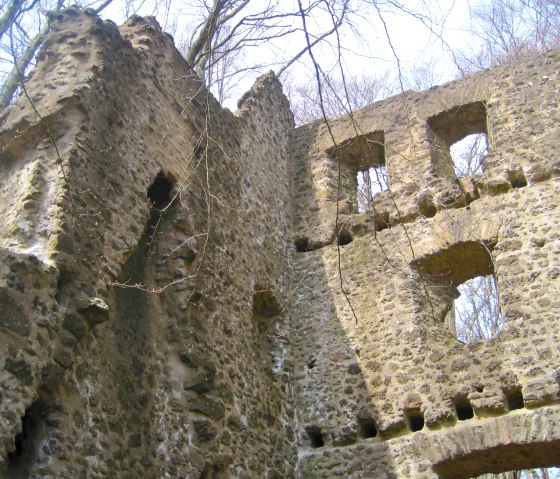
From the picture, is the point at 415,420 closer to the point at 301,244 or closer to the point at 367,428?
the point at 367,428

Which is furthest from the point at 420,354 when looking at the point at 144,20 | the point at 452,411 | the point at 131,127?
the point at 144,20

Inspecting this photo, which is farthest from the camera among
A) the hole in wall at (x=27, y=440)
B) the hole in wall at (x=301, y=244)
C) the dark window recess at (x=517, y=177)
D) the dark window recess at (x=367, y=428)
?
the hole in wall at (x=301, y=244)

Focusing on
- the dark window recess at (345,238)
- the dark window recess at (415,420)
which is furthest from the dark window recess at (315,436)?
the dark window recess at (345,238)

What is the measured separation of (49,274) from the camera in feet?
14.1

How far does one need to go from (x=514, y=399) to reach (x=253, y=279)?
2854 mm

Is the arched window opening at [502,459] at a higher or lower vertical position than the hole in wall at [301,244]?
lower

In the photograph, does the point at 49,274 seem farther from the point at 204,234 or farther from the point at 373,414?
the point at 373,414

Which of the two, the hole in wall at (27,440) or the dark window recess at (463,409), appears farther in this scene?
the dark window recess at (463,409)

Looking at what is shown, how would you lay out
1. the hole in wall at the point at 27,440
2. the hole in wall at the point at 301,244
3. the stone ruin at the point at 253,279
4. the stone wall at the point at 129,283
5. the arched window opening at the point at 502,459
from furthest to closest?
the hole in wall at the point at 301,244, the arched window opening at the point at 502,459, the stone ruin at the point at 253,279, the stone wall at the point at 129,283, the hole in wall at the point at 27,440

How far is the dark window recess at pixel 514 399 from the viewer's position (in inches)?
243

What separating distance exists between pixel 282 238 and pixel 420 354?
2428 millimetres

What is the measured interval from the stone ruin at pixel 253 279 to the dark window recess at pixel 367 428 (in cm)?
1

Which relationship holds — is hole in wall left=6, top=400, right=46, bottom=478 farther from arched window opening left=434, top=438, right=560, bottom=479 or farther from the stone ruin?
arched window opening left=434, top=438, right=560, bottom=479

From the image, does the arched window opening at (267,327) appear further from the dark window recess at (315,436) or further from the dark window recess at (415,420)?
the dark window recess at (415,420)
